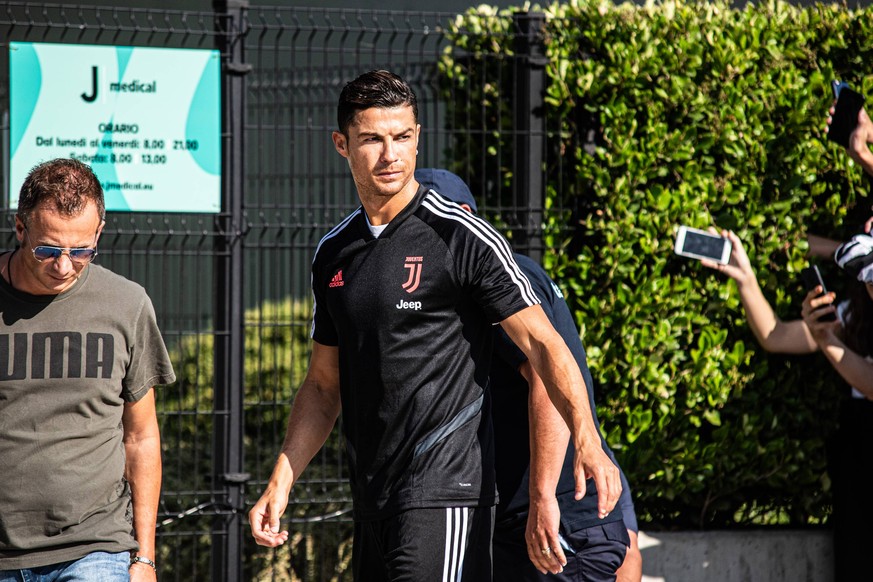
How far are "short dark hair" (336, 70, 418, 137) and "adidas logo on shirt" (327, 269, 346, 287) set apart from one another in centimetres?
41

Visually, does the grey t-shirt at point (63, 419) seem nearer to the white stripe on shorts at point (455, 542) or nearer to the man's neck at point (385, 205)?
the man's neck at point (385, 205)

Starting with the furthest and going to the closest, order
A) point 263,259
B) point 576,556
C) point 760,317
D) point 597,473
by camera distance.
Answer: point 263,259
point 760,317
point 576,556
point 597,473

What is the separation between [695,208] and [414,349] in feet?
9.97

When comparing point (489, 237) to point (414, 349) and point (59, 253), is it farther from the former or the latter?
point (59, 253)

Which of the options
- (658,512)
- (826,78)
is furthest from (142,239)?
(826,78)

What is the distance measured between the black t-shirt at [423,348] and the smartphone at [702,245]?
259 centimetres

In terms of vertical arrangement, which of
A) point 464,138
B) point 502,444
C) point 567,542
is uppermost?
point 464,138

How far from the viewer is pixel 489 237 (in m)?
3.32

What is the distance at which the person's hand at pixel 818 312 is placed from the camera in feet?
16.9

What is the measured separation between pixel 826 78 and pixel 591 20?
1.28m

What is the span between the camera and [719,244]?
5734mm

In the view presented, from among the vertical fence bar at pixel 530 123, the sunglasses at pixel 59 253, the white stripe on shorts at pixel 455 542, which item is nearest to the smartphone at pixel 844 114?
the vertical fence bar at pixel 530 123

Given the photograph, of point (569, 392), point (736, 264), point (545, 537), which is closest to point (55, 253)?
point (569, 392)

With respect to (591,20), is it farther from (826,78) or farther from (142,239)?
(142,239)
